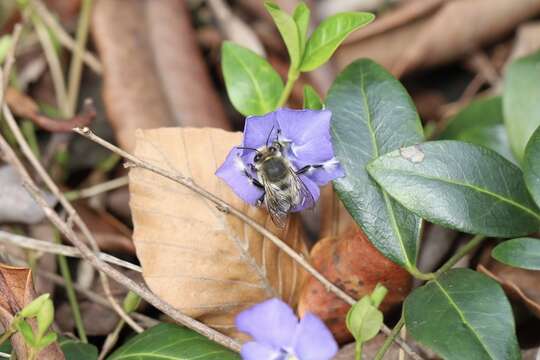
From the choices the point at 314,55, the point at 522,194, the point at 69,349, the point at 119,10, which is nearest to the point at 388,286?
the point at 522,194

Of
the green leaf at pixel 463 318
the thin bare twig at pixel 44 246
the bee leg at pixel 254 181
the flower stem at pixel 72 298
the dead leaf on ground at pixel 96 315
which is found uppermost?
the bee leg at pixel 254 181

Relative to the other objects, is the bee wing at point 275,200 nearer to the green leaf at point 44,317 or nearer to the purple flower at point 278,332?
the purple flower at point 278,332

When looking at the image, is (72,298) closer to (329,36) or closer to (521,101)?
(329,36)

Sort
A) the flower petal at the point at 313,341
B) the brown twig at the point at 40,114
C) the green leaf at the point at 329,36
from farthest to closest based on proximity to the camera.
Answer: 1. the brown twig at the point at 40,114
2. the green leaf at the point at 329,36
3. the flower petal at the point at 313,341

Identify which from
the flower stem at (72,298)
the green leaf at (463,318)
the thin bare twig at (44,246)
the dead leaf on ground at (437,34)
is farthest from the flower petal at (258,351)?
the dead leaf on ground at (437,34)

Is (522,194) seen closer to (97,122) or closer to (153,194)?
(153,194)
